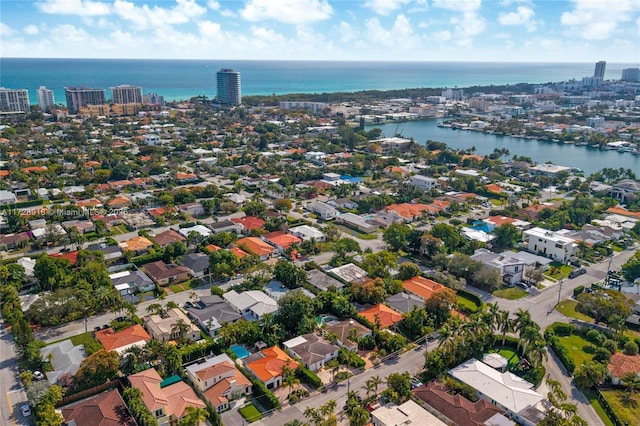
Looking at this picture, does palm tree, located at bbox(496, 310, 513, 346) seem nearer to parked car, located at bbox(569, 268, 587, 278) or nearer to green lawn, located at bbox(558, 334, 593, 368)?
green lawn, located at bbox(558, 334, 593, 368)

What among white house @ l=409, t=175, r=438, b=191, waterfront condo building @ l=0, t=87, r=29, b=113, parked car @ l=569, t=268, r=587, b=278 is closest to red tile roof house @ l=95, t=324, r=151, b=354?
parked car @ l=569, t=268, r=587, b=278

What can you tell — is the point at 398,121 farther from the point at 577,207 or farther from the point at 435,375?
the point at 435,375

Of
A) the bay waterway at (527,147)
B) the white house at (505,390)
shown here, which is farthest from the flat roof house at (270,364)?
the bay waterway at (527,147)

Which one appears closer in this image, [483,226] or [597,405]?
[597,405]

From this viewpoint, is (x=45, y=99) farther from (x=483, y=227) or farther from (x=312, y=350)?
(x=312, y=350)

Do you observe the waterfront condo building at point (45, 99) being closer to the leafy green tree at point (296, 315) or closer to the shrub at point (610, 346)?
the leafy green tree at point (296, 315)

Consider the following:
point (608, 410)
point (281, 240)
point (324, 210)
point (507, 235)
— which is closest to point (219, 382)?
Answer: point (608, 410)
